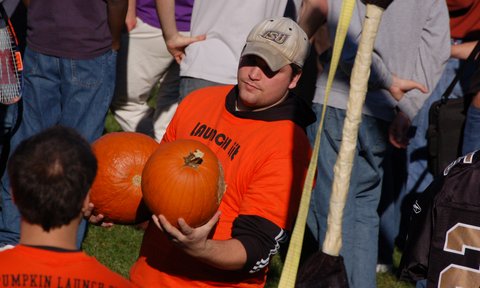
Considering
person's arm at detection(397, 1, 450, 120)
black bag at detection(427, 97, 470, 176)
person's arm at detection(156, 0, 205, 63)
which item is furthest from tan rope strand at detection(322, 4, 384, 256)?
black bag at detection(427, 97, 470, 176)

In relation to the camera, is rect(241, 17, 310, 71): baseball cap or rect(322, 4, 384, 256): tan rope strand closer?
rect(322, 4, 384, 256): tan rope strand

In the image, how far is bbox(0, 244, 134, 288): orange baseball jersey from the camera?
272cm

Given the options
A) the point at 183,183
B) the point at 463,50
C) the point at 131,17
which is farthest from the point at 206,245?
the point at 131,17

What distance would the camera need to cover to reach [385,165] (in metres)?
6.45

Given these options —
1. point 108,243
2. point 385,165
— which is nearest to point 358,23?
point 385,165

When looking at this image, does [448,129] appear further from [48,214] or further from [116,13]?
[48,214]

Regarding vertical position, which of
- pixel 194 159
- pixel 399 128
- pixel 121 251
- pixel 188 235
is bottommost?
pixel 121 251

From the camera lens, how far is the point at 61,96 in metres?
6.00

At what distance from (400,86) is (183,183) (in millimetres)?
2296

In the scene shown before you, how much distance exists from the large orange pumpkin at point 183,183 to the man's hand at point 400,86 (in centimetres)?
209

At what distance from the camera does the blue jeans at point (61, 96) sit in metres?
5.88

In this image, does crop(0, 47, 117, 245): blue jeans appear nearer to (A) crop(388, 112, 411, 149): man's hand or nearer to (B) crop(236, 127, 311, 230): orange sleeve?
(A) crop(388, 112, 411, 149): man's hand

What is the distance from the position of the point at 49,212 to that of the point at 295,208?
4.25ft

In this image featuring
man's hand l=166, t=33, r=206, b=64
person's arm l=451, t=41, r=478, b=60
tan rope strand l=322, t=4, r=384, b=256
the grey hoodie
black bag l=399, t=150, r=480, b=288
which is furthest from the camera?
person's arm l=451, t=41, r=478, b=60
